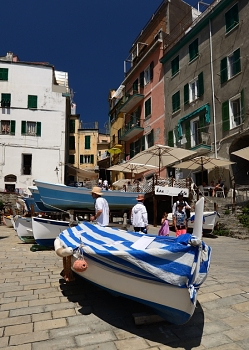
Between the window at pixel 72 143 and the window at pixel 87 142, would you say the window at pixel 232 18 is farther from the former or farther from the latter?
the window at pixel 87 142

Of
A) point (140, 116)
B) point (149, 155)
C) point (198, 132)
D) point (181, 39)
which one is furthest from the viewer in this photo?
point (140, 116)

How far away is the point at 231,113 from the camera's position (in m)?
18.0

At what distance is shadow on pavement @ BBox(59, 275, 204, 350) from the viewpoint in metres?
3.06

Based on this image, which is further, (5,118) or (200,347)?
(5,118)

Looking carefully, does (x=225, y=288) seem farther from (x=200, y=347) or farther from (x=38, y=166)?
(x=38, y=166)

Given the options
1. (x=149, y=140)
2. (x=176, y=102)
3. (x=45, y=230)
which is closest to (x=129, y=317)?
(x=45, y=230)

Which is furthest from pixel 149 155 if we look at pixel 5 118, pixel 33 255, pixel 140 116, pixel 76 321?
pixel 5 118

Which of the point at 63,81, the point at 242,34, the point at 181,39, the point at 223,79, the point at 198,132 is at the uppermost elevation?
the point at 63,81

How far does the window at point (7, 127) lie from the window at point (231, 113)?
21319 mm

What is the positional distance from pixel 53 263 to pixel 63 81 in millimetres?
34951

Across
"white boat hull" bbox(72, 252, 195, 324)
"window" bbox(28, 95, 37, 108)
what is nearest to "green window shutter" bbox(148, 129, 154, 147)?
"window" bbox(28, 95, 37, 108)

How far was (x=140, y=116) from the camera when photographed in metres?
29.2

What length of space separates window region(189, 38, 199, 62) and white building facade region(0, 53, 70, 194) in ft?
49.3

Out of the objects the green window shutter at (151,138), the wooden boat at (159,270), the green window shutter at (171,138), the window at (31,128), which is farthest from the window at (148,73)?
the wooden boat at (159,270)
